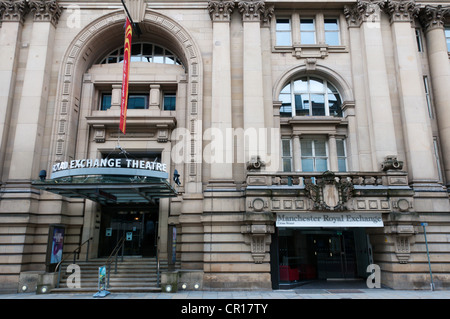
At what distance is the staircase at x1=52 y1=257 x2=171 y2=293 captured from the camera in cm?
1370

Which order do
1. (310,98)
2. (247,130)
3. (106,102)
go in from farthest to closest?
(106,102) < (310,98) < (247,130)

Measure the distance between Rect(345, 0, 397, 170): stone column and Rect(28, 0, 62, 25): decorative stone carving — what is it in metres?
17.2

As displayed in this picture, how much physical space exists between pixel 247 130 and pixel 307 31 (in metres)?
7.97

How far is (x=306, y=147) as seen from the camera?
1855cm

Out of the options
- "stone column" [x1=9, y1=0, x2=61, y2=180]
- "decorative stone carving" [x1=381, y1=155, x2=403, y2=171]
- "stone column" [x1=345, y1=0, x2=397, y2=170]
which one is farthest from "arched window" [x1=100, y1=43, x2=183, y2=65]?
"decorative stone carving" [x1=381, y1=155, x2=403, y2=171]

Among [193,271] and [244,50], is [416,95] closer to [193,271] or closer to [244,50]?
[244,50]

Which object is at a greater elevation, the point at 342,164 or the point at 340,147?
the point at 340,147

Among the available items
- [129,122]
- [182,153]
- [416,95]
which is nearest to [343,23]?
[416,95]

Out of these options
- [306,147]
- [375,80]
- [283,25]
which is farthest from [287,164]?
[283,25]

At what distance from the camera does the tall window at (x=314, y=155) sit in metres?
18.2

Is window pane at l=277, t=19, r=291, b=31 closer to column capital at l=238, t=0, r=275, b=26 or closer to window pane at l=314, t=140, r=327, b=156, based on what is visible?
column capital at l=238, t=0, r=275, b=26

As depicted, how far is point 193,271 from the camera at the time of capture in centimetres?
1438

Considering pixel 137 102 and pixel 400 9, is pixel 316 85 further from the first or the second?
pixel 137 102

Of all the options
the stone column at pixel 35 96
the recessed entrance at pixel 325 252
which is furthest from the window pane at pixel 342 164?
the stone column at pixel 35 96
